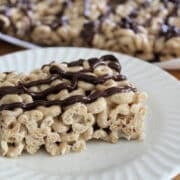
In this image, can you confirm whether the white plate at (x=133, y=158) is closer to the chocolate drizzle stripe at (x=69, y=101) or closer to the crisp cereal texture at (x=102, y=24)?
the chocolate drizzle stripe at (x=69, y=101)

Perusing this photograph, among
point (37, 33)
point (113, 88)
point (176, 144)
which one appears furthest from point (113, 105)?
point (37, 33)

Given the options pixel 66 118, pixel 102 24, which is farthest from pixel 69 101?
pixel 102 24

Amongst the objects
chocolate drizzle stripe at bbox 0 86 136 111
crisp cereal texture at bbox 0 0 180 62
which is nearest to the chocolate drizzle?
chocolate drizzle stripe at bbox 0 86 136 111

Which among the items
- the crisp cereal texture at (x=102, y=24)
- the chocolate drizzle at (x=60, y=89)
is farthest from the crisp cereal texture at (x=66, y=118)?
the crisp cereal texture at (x=102, y=24)

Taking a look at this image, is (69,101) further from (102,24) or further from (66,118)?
(102,24)

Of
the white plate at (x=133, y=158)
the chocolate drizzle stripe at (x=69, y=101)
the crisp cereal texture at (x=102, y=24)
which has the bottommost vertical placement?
the white plate at (x=133, y=158)

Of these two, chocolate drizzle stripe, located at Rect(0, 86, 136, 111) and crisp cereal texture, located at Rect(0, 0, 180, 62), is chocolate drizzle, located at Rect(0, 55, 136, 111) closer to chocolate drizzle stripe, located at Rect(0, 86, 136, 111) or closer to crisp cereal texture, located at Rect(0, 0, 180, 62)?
chocolate drizzle stripe, located at Rect(0, 86, 136, 111)

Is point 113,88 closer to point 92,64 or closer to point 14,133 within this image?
point 92,64
